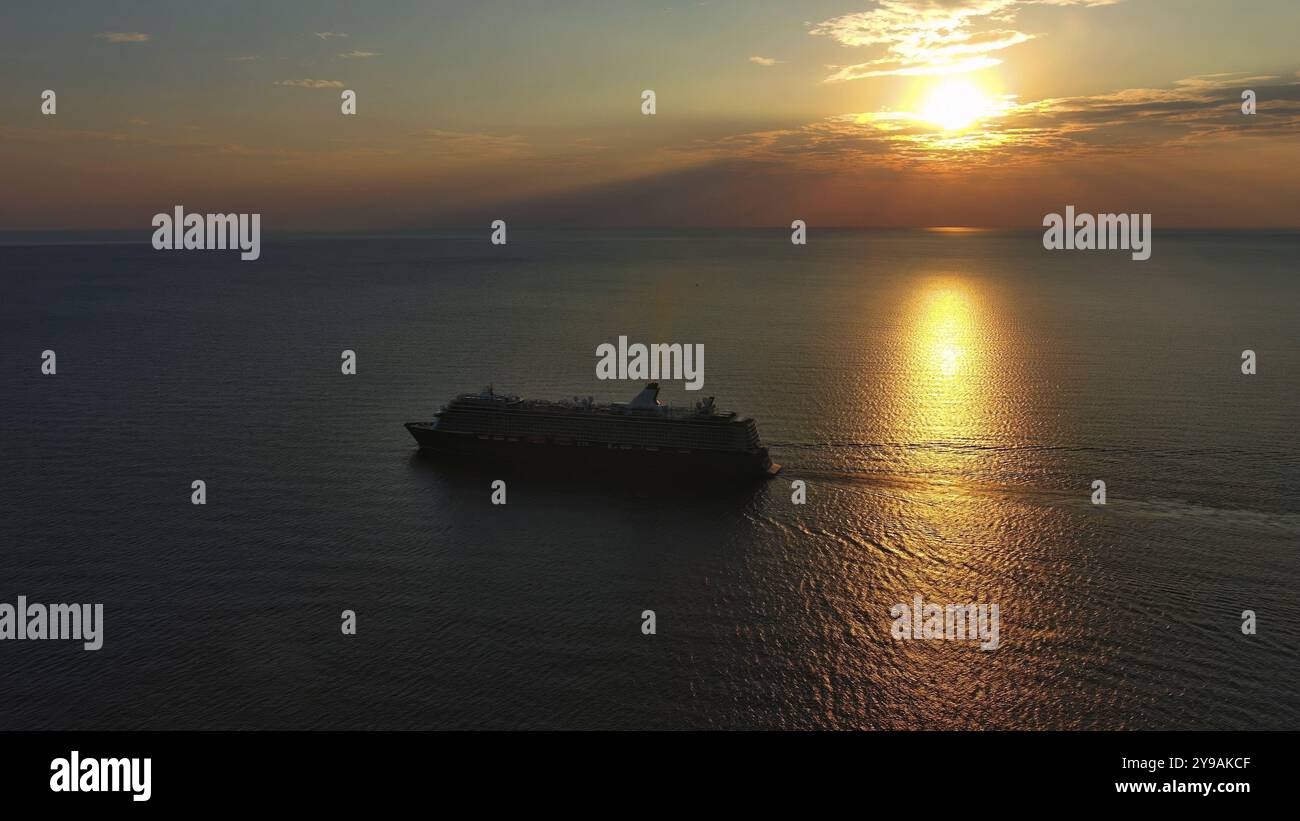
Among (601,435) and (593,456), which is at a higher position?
(601,435)

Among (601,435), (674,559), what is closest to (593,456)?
(601,435)

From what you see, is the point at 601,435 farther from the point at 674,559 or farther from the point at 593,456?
the point at 674,559

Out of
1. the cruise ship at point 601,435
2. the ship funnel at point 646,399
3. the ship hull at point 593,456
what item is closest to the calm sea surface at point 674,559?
the ship hull at point 593,456

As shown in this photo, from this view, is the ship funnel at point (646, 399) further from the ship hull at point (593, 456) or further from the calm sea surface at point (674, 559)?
the calm sea surface at point (674, 559)

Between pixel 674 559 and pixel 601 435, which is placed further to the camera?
pixel 601 435

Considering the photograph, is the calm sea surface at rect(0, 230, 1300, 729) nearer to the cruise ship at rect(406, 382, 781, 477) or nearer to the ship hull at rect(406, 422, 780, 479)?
the ship hull at rect(406, 422, 780, 479)

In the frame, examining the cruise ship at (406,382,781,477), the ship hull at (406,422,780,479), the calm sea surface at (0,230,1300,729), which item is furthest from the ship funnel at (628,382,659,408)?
the calm sea surface at (0,230,1300,729)

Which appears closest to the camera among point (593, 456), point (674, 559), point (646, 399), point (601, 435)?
point (674, 559)
